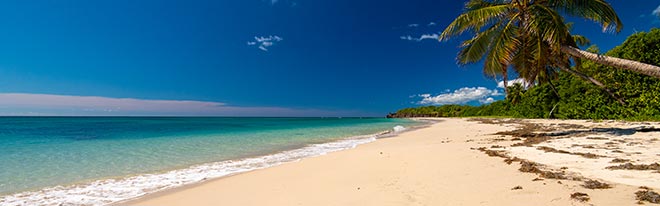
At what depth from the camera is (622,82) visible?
18.0 meters

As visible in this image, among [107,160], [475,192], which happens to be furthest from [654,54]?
[107,160]

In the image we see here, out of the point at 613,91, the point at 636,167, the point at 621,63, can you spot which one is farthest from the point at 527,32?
the point at 613,91

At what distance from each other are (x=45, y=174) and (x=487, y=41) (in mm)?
14024

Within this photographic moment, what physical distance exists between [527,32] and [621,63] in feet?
7.89

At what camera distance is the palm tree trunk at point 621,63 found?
7.34 m

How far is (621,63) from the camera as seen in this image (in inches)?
311

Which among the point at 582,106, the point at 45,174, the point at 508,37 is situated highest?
the point at 508,37

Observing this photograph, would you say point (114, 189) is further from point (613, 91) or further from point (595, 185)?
point (613, 91)

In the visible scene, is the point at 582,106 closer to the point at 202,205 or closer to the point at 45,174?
the point at 202,205

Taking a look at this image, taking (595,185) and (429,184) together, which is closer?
(595,185)

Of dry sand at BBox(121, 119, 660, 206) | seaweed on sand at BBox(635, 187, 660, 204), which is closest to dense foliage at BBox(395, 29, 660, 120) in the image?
dry sand at BBox(121, 119, 660, 206)

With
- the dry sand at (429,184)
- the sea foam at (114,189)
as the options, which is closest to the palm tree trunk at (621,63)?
the dry sand at (429,184)

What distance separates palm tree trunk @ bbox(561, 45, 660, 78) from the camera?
734 centimetres

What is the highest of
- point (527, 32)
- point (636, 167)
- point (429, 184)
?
point (527, 32)
